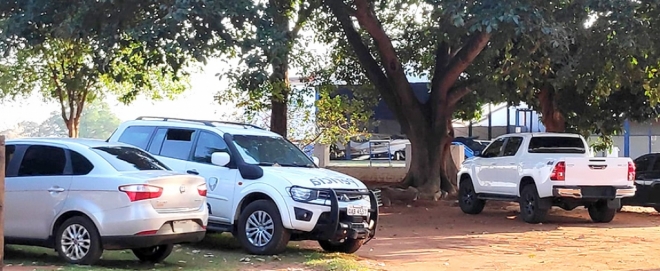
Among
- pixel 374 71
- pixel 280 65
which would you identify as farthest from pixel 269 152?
pixel 374 71

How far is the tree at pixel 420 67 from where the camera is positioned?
20.0 meters

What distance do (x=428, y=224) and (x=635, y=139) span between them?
25018mm

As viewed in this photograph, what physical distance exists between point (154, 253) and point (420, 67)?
1609 cm

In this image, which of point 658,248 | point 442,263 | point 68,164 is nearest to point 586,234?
point 658,248

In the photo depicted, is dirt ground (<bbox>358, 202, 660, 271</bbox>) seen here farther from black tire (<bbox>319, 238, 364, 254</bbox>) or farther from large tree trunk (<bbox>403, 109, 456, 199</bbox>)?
large tree trunk (<bbox>403, 109, 456, 199</bbox>)

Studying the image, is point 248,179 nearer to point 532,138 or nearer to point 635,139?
point 532,138

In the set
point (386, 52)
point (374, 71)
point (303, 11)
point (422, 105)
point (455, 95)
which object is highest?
point (303, 11)

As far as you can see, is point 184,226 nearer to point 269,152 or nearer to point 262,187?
point 262,187

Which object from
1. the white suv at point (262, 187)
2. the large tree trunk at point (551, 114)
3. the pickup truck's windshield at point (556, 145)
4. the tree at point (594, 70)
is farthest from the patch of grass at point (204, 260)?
the large tree trunk at point (551, 114)

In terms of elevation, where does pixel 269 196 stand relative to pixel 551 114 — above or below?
below

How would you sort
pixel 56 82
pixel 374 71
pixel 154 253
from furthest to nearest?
pixel 56 82 < pixel 374 71 < pixel 154 253

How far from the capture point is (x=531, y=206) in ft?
55.8

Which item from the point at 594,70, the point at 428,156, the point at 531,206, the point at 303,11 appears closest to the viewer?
the point at 531,206

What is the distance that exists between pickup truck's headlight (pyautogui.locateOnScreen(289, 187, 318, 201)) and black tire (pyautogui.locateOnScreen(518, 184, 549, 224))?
709 centimetres
